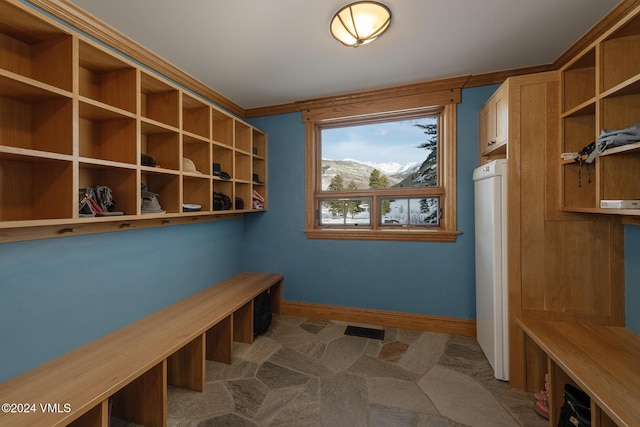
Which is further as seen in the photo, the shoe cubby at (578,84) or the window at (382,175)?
the window at (382,175)

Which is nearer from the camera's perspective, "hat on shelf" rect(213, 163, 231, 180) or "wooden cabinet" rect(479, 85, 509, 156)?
"wooden cabinet" rect(479, 85, 509, 156)

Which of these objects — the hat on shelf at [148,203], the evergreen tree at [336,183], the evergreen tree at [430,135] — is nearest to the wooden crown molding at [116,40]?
the hat on shelf at [148,203]

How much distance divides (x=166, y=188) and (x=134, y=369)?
1.24m

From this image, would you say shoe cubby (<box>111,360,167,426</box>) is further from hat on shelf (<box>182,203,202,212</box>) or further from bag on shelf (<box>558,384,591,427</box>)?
bag on shelf (<box>558,384,591,427</box>)

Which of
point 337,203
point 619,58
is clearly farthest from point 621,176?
point 337,203

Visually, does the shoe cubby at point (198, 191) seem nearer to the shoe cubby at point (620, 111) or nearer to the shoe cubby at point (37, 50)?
the shoe cubby at point (37, 50)

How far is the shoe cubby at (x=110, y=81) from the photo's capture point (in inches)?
63.4

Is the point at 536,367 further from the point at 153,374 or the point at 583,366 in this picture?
the point at 153,374

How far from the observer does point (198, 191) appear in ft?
7.75

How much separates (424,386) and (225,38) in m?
2.96

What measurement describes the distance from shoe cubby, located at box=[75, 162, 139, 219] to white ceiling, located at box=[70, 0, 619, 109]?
99 cm

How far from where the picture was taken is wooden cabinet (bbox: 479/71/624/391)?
5.82 ft

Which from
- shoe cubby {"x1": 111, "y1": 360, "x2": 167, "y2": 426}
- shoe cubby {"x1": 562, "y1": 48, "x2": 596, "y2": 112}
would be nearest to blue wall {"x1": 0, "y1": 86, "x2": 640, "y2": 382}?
shoe cubby {"x1": 111, "y1": 360, "x2": 167, "y2": 426}

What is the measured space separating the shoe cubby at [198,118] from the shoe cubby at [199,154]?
0.27 feet
